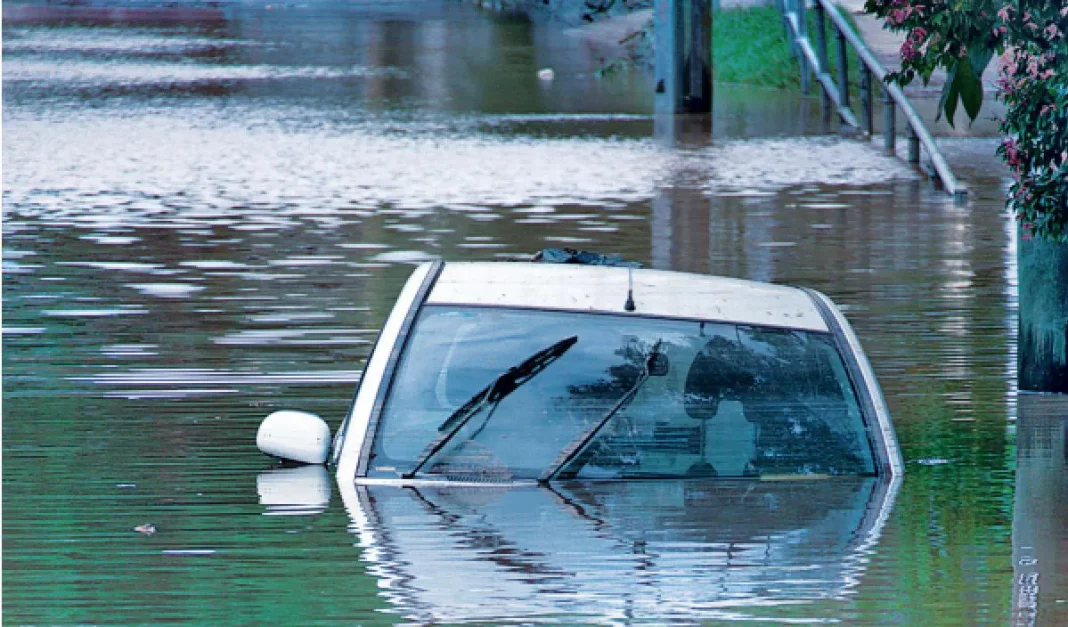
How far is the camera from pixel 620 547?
271 inches

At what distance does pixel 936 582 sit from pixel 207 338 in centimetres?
637

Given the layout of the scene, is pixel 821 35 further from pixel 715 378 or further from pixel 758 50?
pixel 715 378

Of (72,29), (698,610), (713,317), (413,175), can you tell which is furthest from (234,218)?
(72,29)

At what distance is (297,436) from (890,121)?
52.7 feet

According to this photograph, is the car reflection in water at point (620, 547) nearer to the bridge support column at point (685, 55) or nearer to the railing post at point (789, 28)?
the bridge support column at point (685, 55)

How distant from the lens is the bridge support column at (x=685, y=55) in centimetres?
2934

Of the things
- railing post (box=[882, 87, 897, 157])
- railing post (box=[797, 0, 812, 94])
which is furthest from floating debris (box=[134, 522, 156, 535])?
railing post (box=[797, 0, 812, 94])

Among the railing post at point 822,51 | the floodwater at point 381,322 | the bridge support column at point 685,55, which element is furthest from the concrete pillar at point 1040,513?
the bridge support column at point 685,55

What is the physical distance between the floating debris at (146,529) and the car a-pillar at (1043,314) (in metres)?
4.58

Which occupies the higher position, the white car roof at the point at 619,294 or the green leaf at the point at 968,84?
the green leaf at the point at 968,84

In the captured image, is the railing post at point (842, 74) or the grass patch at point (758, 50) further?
the grass patch at point (758, 50)

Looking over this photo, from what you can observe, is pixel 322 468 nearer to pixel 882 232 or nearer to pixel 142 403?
pixel 142 403

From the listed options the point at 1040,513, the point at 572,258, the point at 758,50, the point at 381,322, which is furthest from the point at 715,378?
the point at 758,50

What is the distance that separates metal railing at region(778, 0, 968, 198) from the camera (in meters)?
21.2
